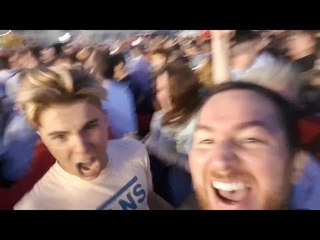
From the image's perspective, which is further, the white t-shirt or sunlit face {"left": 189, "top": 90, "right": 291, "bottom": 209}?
the white t-shirt

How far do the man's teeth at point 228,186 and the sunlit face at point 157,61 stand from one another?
59 centimetres

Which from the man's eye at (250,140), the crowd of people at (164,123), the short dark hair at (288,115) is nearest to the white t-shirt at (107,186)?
the crowd of people at (164,123)

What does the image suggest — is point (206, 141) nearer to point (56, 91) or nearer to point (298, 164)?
point (298, 164)

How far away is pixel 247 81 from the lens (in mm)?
3137

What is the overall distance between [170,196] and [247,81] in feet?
2.08

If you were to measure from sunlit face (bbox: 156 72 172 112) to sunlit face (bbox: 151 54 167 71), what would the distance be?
0.13ft

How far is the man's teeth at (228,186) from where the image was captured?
3.09 metres

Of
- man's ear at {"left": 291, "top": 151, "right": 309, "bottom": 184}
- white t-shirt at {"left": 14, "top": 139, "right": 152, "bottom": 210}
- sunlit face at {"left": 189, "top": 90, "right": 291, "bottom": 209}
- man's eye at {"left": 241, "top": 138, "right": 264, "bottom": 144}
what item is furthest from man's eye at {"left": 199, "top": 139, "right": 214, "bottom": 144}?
man's ear at {"left": 291, "top": 151, "right": 309, "bottom": 184}

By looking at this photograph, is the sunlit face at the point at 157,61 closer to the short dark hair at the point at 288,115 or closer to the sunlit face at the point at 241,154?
the sunlit face at the point at 241,154

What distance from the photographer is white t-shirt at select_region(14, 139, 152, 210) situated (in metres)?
3.19

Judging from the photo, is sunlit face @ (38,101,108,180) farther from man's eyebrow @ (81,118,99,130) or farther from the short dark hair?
the short dark hair

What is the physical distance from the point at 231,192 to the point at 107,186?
1.87 feet

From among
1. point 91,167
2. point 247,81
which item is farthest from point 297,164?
point 91,167

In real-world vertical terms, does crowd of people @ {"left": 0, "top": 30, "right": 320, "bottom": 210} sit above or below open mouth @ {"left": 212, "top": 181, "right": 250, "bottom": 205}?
above
